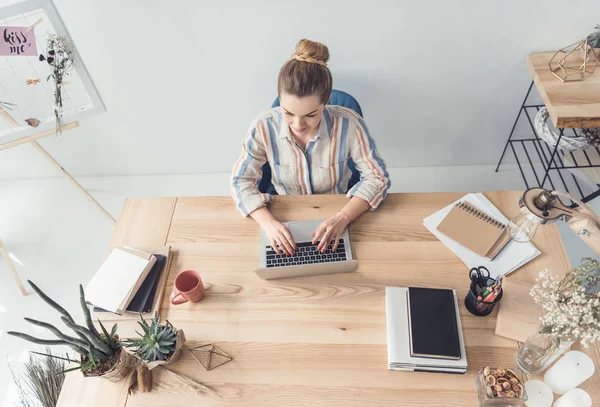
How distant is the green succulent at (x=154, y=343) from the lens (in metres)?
1.11

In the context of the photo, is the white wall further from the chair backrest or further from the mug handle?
the mug handle

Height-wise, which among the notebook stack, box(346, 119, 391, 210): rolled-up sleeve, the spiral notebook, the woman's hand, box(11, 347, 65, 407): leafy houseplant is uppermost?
box(346, 119, 391, 210): rolled-up sleeve

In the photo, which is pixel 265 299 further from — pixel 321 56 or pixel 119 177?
pixel 119 177

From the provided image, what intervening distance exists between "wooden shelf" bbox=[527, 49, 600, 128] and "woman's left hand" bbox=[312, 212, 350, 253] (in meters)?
Answer: 0.97

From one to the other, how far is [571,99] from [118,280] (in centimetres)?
182

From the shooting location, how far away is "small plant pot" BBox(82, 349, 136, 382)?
110 centimetres

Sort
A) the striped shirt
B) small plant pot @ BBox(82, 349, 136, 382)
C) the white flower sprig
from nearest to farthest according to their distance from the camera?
the white flower sprig → small plant pot @ BBox(82, 349, 136, 382) → the striped shirt

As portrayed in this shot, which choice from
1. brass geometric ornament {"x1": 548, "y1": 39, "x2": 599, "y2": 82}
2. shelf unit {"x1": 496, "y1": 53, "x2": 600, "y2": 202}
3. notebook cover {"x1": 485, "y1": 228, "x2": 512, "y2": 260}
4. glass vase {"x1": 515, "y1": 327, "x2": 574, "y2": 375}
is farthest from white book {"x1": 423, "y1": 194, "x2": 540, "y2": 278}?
brass geometric ornament {"x1": 548, "y1": 39, "x2": 599, "y2": 82}

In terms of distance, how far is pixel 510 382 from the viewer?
1.03 m

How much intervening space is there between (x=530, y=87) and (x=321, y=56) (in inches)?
51.7

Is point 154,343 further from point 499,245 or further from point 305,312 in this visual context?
point 499,245

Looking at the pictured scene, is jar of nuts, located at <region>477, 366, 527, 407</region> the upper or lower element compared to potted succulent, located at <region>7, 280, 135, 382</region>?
lower

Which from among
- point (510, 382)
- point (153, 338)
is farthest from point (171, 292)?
point (510, 382)

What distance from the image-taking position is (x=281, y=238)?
135cm
